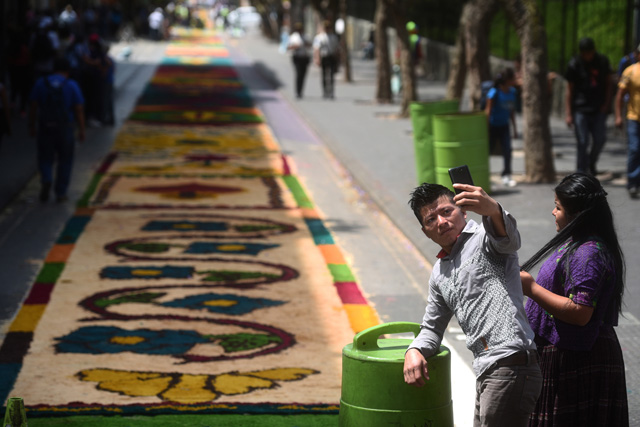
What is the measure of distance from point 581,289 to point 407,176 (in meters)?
11.7

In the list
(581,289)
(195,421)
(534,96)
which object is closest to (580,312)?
(581,289)

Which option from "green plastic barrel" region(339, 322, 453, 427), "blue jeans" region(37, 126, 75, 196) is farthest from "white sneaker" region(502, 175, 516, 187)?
"green plastic barrel" region(339, 322, 453, 427)

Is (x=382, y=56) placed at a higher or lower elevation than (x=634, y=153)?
higher

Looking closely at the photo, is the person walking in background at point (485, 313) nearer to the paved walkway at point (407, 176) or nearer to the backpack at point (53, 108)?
the paved walkway at point (407, 176)

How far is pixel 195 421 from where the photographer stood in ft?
21.8

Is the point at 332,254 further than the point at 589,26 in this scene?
No

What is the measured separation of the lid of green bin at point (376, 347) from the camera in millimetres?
4852

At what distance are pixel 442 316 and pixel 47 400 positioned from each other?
317 cm

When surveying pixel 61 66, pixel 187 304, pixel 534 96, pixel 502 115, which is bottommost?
pixel 187 304

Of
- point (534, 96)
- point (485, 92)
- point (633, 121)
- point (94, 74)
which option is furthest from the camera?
point (94, 74)

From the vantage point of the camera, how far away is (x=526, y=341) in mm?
4645

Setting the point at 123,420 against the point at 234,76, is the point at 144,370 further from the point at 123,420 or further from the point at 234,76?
the point at 234,76

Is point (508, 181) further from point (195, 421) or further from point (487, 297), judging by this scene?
point (487, 297)

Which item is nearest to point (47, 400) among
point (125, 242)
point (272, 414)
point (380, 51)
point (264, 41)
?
point (272, 414)
